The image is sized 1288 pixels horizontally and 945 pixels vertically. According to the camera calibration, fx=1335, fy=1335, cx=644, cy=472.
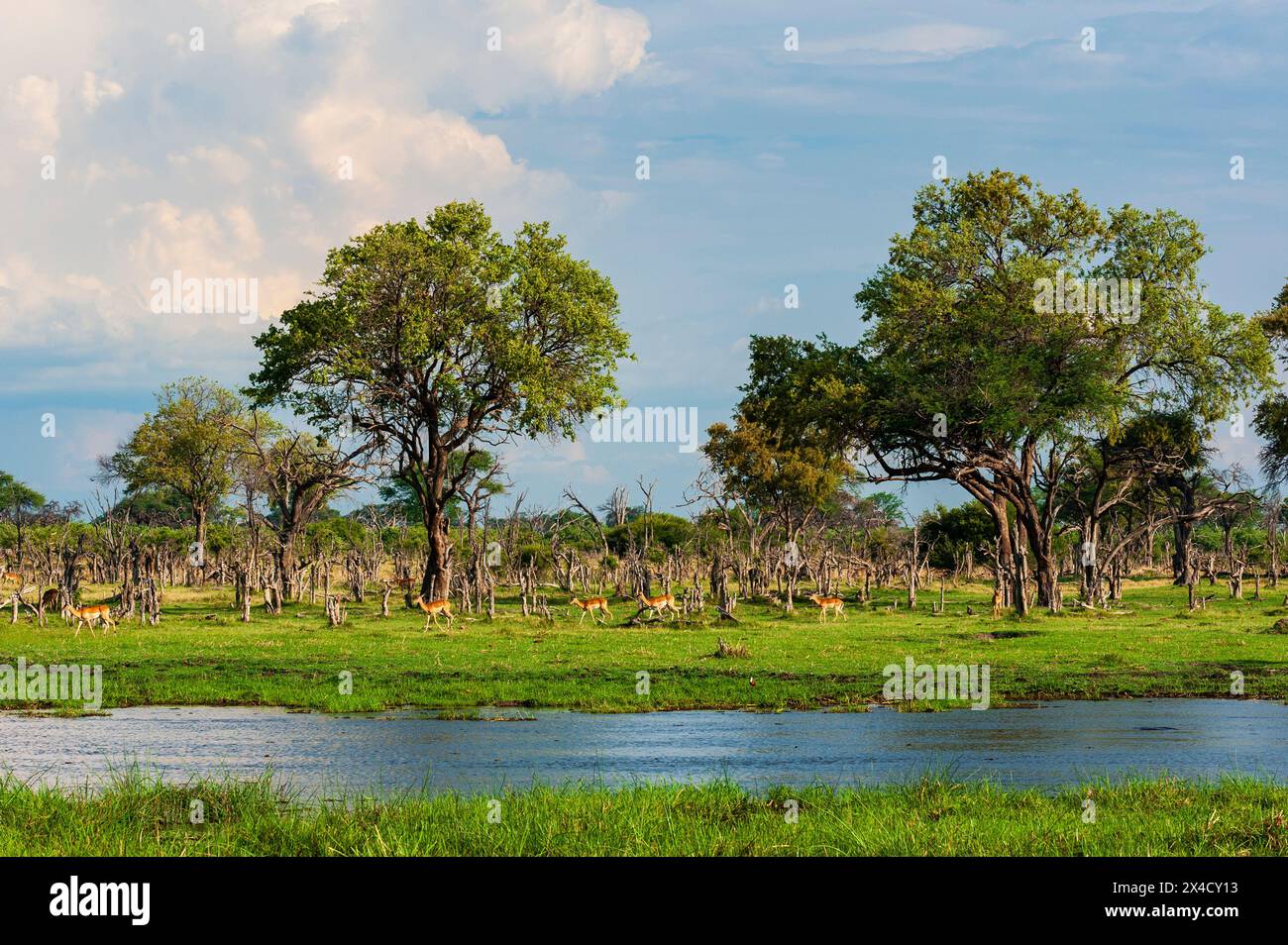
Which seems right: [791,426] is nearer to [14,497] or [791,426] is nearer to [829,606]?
[829,606]

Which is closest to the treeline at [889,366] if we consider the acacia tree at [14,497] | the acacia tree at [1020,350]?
the acacia tree at [1020,350]

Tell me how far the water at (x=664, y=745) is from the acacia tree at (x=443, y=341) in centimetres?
2944

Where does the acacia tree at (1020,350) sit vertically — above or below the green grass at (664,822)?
above

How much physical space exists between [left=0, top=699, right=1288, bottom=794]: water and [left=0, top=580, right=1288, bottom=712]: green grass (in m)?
1.62

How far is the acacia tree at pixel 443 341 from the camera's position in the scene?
51469 millimetres

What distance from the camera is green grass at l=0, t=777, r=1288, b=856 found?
10.6 meters

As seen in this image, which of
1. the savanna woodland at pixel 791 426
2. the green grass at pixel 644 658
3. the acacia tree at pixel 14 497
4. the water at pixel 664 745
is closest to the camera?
the water at pixel 664 745

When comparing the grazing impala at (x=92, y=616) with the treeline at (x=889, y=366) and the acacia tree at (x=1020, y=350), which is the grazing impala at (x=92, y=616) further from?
the acacia tree at (x=1020, y=350)

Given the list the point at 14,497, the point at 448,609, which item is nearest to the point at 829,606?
the point at 448,609

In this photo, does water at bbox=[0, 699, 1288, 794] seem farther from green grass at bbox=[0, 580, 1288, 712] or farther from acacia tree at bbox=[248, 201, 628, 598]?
acacia tree at bbox=[248, 201, 628, 598]

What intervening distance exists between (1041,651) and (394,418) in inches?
1194

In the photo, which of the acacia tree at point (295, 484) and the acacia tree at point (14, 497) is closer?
the acacia tree at point (295, 484)

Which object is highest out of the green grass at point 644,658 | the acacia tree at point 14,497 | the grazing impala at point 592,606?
the acacia tree at point 14,497
